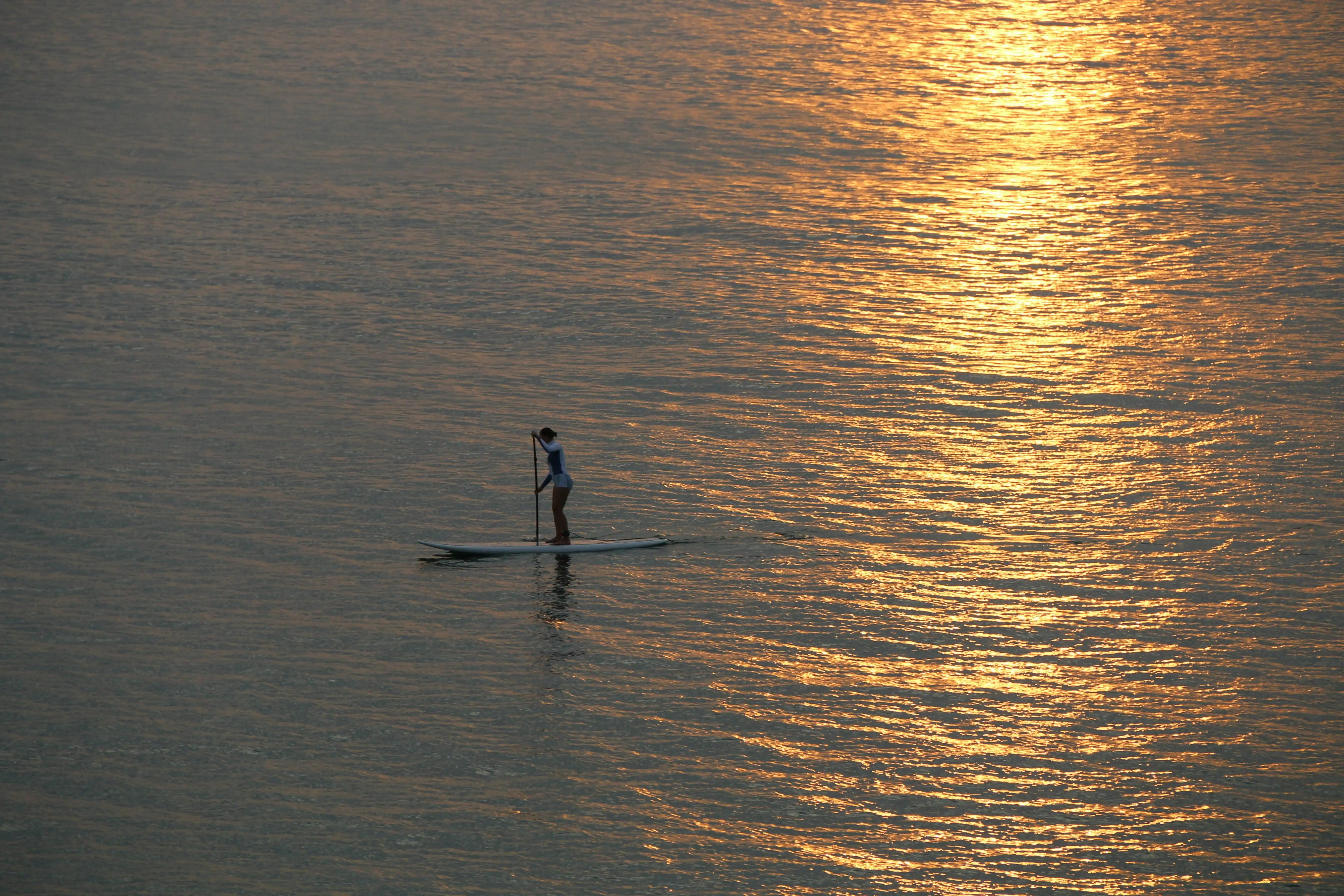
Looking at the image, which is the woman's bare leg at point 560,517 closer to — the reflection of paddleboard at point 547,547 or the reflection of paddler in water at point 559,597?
the reflection of paddleboard at point 547,547

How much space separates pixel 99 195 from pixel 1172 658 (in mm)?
43549

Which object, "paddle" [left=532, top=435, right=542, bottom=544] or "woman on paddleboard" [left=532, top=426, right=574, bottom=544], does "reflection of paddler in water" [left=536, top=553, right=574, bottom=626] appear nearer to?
"woman on paddleboard" [left=532, top=426, right=574, bottom=544]

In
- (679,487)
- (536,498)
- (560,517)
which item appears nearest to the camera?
(536,498)

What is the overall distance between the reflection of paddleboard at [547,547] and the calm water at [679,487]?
24 centimetres

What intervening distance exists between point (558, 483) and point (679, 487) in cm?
403

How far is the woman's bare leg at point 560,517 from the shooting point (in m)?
31.7

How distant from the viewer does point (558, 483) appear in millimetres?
31969

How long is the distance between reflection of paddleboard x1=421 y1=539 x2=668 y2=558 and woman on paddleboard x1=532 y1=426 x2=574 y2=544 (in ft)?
0.60

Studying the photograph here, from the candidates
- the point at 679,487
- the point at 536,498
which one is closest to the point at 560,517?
the point at 536,498

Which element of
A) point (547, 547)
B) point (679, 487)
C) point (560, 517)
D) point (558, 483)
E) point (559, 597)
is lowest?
point (559, 597)

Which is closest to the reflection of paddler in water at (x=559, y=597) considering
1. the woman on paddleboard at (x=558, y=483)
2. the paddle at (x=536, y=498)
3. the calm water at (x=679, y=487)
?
the calm water at (x=679, y=487)

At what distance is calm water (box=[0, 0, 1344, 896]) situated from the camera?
23.0m

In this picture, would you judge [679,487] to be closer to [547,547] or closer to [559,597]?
[547,547]

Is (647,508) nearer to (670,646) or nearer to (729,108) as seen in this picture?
(670,646)
